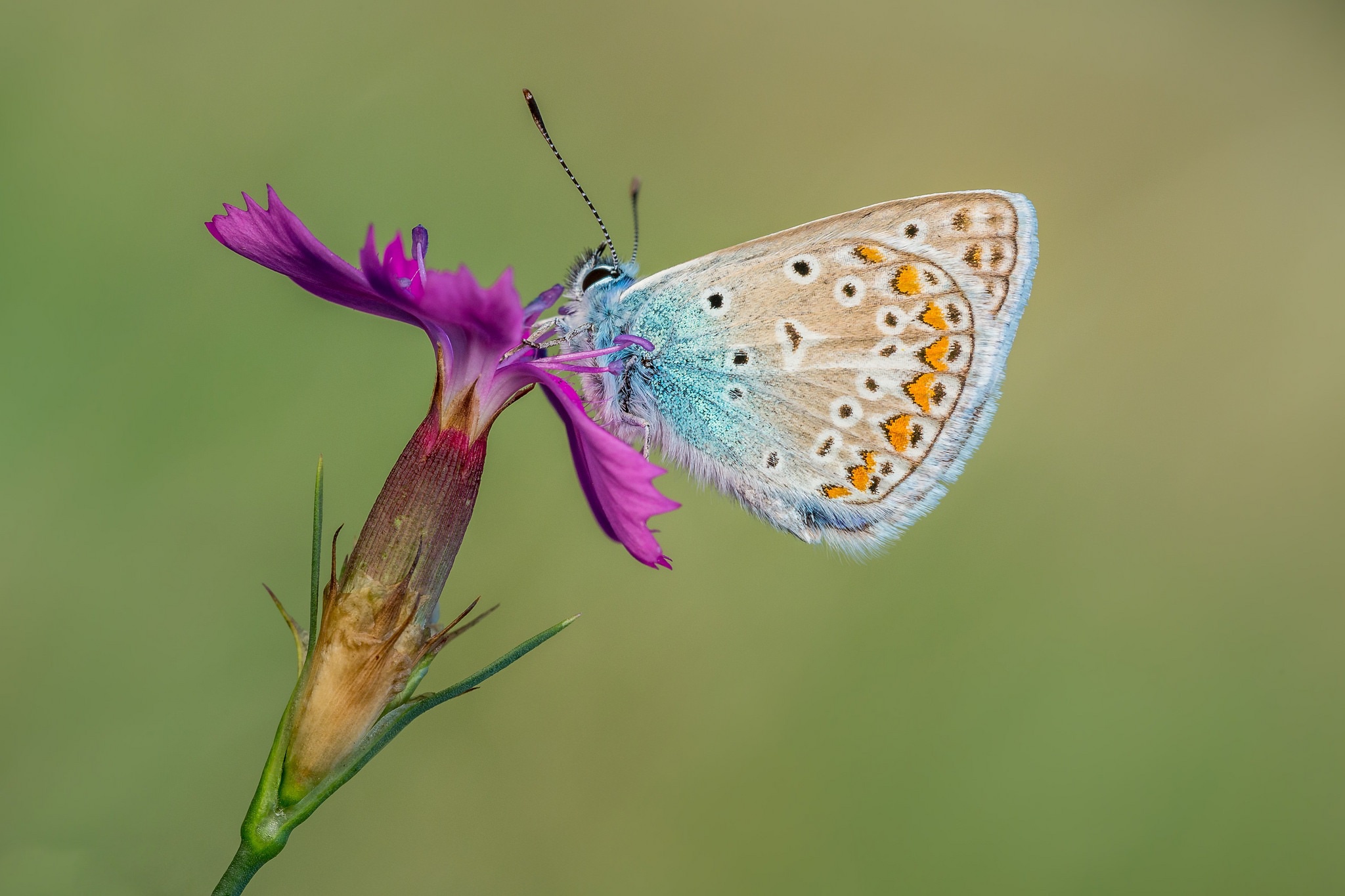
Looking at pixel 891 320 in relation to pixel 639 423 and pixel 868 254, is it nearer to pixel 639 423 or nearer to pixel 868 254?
pixel 868 254

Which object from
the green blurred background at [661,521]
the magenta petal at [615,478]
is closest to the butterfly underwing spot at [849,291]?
the magenta petal at [615,478]

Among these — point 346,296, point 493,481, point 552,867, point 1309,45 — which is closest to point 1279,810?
point 552,867

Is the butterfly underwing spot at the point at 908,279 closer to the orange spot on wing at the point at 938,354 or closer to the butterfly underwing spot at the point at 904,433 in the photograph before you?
the orange spot on wing at the point at 938,354

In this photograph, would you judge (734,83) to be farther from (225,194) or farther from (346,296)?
(346,296)

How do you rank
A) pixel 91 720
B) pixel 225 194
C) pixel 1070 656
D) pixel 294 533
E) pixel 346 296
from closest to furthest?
pixel 346 296
pixel 91 720
pixel 294 533
pixel 225 194
pixel 1070 656

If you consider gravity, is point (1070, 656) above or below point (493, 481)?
below

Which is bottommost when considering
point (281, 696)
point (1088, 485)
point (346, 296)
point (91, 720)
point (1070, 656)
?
point (1070, 656)

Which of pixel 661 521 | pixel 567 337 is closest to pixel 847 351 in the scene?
pixel 567 337
